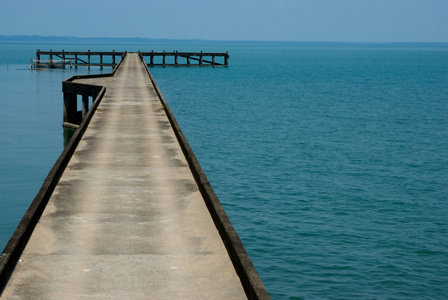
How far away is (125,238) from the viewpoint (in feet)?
32.3

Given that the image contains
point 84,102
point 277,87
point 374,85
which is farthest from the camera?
point 374,85

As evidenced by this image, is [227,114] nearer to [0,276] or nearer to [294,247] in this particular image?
[294,247]

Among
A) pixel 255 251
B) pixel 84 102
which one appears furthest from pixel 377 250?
pixel 84 102

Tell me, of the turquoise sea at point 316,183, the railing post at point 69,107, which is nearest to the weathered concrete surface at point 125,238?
the turquoise sea at point 316,183

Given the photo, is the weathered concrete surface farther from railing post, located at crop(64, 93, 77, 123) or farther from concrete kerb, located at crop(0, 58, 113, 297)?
railing post, located at crop(64, 93, 77, 123)

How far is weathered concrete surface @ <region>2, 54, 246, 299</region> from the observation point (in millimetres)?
8023

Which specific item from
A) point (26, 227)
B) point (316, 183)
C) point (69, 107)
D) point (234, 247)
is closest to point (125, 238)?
point (26, 227)

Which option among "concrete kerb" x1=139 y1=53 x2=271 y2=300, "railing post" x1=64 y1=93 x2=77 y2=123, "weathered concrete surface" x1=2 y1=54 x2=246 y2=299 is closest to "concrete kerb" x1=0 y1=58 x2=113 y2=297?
"weathered concrete surface" x1=2 y1=54 x2=246 y2=299

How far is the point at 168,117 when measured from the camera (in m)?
23.2

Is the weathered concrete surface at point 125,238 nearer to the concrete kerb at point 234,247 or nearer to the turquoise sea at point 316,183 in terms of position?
the concrete kerb at point 234,247

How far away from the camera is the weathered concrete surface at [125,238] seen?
26.3 ft

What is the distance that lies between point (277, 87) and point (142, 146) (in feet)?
194

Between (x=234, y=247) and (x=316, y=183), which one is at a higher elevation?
(x=234, y=247)

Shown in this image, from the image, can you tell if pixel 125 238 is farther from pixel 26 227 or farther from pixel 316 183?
pixel 316 183
